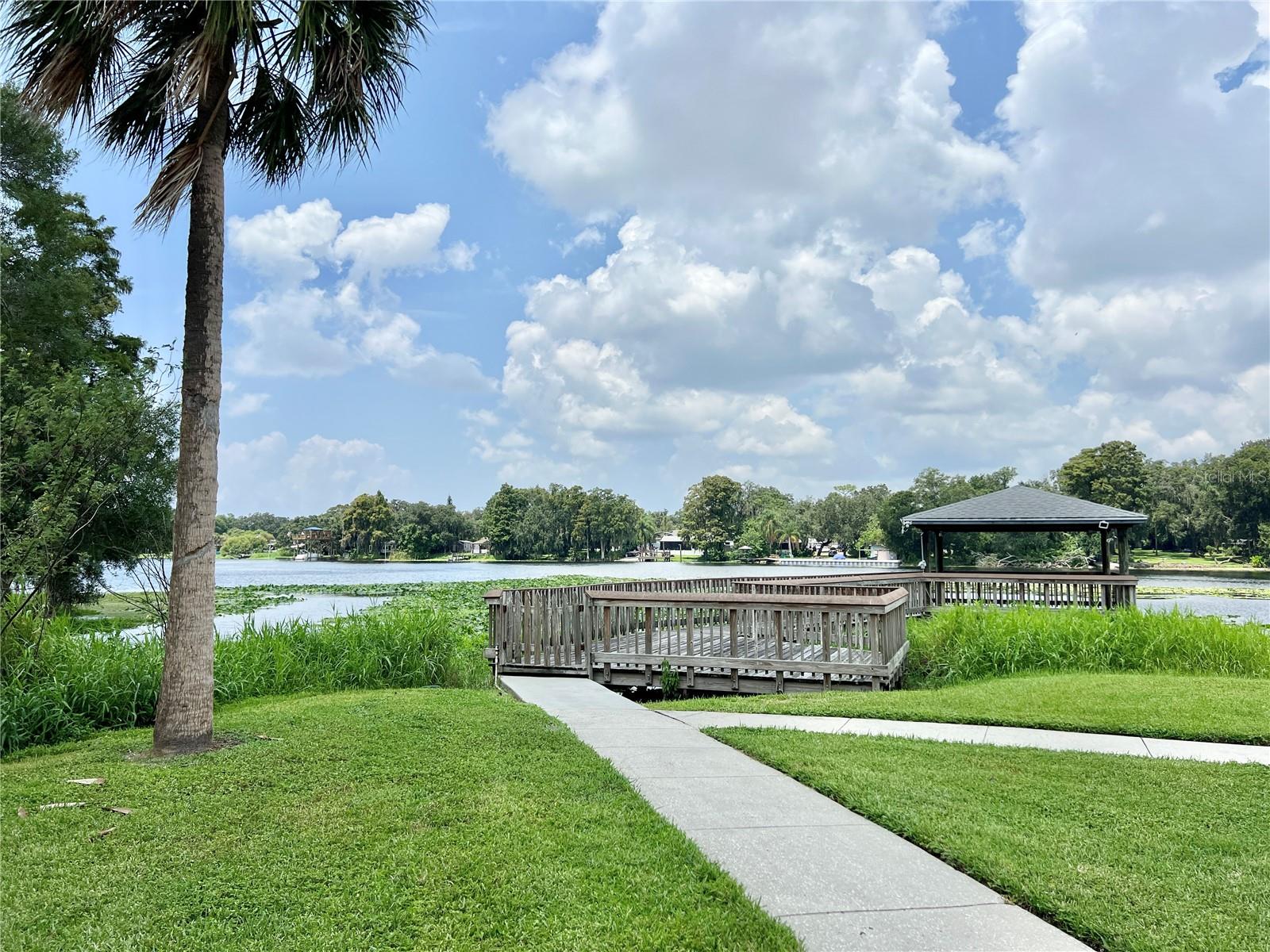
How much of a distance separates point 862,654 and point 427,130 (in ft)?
40.6

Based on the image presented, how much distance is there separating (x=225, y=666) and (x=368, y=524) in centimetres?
8094

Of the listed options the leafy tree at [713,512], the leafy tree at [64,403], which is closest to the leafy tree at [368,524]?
the leafy tree at [713,512]

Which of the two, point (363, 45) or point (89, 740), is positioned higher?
point (363, 45)

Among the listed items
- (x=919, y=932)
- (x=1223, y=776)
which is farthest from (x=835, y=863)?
(x=1223, y=776)

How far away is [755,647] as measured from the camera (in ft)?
36.3

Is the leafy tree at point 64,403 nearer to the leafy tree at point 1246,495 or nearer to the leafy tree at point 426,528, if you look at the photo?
the leafy tree at point 426,528

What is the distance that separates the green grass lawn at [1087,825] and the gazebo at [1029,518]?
16.9 m

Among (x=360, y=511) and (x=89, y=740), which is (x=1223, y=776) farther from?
(x=360, y=511)

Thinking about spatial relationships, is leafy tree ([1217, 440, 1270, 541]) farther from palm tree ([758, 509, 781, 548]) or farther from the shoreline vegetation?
the shoreline vegetation

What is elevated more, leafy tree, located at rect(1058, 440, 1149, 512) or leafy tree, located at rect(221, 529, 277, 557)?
leafy tree, located at rect(1058, 440, 1149, 512)

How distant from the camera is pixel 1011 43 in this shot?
15.8 m

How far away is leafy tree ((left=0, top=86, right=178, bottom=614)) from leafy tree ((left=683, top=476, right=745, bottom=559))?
76.1 m

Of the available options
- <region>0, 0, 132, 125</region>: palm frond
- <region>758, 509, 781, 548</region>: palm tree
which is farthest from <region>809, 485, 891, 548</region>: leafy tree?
<region>0, 0, 132, 125</region>: palm frond

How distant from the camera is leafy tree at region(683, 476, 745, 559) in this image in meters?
94.9
